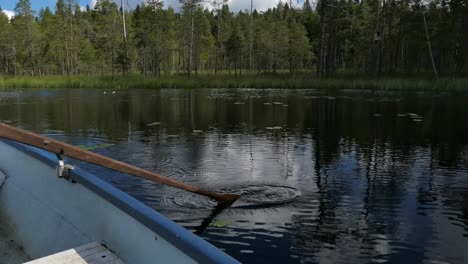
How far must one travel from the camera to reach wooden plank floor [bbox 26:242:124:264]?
3.05 m

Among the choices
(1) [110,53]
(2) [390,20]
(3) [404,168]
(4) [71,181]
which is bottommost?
(3) [404,168]

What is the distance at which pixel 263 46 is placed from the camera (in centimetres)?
6188

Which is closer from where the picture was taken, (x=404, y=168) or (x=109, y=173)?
(x=109, y=173)

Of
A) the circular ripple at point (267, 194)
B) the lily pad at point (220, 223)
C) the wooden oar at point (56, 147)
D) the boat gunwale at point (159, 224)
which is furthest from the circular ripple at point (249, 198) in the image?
the boat gunwale at point (159, 224)

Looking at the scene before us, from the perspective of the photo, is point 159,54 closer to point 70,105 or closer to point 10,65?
point 10,65

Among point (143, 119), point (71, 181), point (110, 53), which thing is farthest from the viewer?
point (110, 53)

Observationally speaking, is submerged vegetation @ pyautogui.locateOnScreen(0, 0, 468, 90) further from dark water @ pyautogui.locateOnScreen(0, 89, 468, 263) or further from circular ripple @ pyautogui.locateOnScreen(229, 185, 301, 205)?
circular ripple @ pyautogui.locateOnScreen(229, 185, 301, 205)

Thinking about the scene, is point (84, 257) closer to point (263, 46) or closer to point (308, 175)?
point (308, 175)

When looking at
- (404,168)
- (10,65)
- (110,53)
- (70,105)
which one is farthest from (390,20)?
(10,65)

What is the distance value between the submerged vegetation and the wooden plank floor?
34.3m

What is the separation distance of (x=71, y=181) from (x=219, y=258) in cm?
220

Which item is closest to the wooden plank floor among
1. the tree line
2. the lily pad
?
the lily pad

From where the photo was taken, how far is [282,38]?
60875 millimetres

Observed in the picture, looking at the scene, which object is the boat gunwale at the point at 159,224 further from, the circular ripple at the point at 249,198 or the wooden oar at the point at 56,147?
the circular ripple at the point at 249,198
